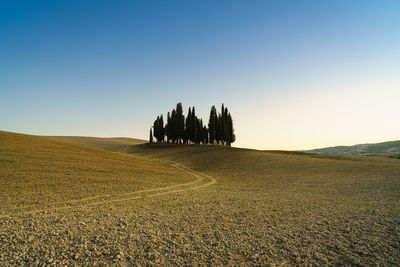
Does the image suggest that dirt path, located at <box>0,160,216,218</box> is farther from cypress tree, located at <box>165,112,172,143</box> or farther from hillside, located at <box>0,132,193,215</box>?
cypress tree, located at <box>165,112,172,143</box>

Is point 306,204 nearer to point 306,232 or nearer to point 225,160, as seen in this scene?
point 306,232

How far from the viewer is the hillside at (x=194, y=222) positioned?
1041 cm

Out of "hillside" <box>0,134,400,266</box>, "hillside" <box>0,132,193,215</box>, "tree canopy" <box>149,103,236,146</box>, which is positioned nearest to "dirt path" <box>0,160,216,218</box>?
"hillside" <box>0,134,400,266</box>

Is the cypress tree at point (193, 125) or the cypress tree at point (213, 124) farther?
the cypress tree at point (193, 125)

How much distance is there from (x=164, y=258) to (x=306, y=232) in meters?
6.15

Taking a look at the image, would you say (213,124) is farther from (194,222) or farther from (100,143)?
(194,222)

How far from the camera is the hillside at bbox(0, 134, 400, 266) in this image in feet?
34.1

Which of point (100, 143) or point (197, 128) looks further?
point (100, 143)

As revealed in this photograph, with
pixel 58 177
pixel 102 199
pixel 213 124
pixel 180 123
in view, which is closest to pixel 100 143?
pixel 180 123

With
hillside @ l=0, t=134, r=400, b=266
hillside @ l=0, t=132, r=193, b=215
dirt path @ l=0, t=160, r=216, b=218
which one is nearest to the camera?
hillside @ l=0, t=134, r=400, b=266

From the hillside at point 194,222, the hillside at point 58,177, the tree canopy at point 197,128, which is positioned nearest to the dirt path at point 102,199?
the hillside at point 194,222

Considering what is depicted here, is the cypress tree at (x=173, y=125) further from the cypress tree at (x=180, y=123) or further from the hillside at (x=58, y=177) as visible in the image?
the hillside at (x=58, y=177)

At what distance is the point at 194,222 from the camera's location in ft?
48.5

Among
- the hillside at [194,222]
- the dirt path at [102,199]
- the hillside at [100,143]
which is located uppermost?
the hillside at [100,143]
